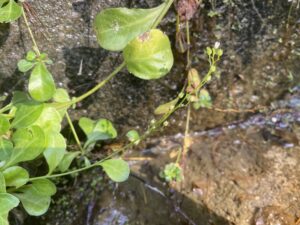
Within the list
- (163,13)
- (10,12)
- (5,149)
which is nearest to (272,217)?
(163,13)

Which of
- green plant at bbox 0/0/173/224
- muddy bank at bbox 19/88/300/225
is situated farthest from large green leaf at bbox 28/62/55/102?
muddy bank at bbox 19/88/300/225

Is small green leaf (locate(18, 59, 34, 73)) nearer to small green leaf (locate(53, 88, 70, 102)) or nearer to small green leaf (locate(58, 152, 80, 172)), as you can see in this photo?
small green leaf (locate(53, 88, 70, 102))

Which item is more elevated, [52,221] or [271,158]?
[271,158]

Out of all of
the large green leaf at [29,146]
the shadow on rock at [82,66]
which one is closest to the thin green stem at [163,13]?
the shadow on rock at [82,66]

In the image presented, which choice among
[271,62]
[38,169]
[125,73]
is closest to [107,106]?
[125,73]

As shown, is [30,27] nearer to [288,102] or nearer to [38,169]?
[38,169]

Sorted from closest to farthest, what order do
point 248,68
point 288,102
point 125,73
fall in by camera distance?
point 125,73
point 248,68
point 288,102
